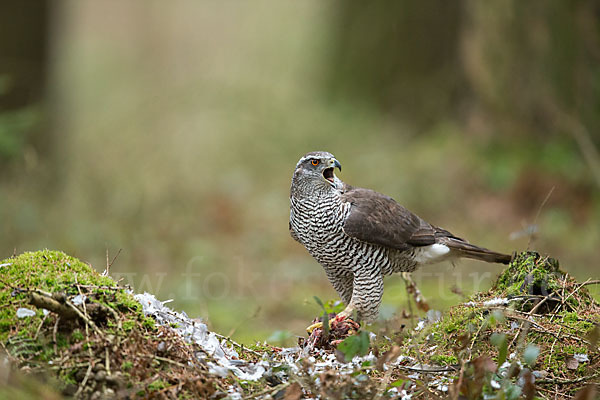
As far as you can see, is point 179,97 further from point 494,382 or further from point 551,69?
point 494,382

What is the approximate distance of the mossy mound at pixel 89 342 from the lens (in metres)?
2.73

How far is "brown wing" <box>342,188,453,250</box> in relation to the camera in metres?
4.60

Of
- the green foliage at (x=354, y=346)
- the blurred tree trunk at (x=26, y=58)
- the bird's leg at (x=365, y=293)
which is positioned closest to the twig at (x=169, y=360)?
the green foliage at (x=354, y=346)

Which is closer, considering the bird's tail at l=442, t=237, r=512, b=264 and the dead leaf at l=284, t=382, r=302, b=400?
the dead leaf at l=284, t=382, r=302, b=400

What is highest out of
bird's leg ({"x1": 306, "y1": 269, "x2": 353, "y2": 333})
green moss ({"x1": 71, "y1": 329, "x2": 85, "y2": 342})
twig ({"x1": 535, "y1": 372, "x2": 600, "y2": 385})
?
bird's leg ({"x1": 306, "y1": 269, "x2": 353, "y2": 333})

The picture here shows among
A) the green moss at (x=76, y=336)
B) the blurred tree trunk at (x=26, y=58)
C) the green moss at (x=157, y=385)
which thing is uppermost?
the blurred tree trunk at (x=26, y=58)

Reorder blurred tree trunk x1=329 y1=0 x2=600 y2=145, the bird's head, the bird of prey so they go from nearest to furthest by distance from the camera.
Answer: the bird of prey
the bird's head
blurred tree trunk x1=329 y1=0 x2=600 y2=145

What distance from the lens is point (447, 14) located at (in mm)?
11250

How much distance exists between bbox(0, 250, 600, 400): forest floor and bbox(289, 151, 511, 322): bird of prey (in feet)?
2.86

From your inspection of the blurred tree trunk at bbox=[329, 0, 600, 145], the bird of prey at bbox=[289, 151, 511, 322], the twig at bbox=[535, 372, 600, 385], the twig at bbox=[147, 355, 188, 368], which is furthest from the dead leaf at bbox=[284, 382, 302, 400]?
the blurred tree trunk at bbox=[329, 0, 600, 145]

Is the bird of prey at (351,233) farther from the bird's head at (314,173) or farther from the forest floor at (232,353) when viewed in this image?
the forest floor at (232,353)

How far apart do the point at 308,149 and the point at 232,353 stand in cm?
938

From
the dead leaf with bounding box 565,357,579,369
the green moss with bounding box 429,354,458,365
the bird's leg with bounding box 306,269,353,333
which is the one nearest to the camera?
the dead leaf with bounding box 565,357,579,369

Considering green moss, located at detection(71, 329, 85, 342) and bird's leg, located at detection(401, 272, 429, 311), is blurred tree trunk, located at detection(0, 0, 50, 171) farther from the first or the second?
green moss, located at detection(71, 329, 85, 342)
